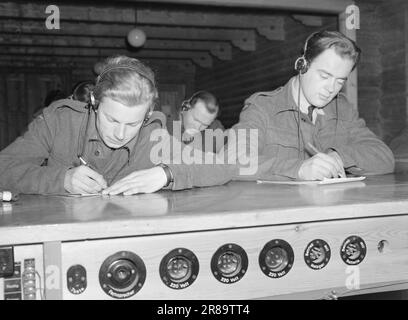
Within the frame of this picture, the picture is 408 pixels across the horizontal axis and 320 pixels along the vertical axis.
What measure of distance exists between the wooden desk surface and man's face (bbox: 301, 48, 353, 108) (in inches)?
32.5

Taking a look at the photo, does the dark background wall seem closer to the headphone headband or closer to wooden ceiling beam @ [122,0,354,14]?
wooden ceiling beam @ [122,0,354,14]

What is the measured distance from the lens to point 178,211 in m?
1.17

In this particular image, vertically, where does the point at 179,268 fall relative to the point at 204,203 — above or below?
below

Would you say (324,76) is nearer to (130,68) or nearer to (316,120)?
(316,120)

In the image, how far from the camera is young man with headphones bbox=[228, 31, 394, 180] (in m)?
2.22

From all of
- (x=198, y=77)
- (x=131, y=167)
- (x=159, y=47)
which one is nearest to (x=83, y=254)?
(x=131, y=167)

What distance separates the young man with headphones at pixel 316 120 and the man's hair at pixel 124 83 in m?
0.66

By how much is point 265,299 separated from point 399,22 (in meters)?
5.19

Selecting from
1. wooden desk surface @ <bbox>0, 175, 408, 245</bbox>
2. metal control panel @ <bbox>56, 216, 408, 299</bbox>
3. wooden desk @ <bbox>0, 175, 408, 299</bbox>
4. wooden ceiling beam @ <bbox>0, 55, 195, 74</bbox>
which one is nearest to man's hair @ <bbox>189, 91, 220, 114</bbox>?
wooden desk surface @ <bbox>0, 175, 408, 245</bbox>

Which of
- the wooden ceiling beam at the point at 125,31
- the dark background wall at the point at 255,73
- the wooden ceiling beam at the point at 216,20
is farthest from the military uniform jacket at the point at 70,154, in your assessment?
the wooden ceiling beam at the point at 125,31

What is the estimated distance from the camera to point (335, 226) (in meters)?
1.26

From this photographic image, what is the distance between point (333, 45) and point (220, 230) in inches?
55.4

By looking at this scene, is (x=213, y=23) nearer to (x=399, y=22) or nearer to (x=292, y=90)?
(x=399, y=22)

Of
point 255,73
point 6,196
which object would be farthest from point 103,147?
Answer: point 255,73
